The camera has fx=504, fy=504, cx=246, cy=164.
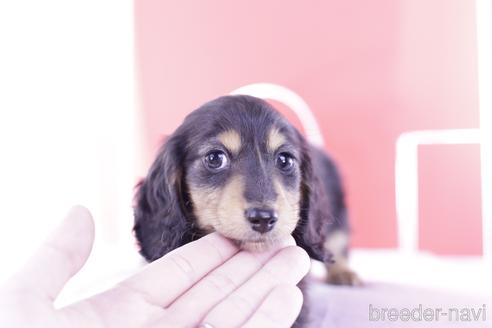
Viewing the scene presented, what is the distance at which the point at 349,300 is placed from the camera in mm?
1858

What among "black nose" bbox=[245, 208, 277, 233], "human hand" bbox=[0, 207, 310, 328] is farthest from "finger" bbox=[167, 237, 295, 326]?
"black nose" bbox=[245, 208, 277, 233]

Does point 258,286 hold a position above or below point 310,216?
below

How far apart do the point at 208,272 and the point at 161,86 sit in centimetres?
154

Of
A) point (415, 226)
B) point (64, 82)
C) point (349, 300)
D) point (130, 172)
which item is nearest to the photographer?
point (349, 300)

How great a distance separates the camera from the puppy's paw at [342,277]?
7.60 feet

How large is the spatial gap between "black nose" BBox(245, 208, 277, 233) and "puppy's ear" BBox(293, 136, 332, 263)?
0.36 m

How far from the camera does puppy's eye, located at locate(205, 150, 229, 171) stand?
1410mm

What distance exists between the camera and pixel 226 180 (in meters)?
1.37

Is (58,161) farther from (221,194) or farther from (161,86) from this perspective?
(221,194)

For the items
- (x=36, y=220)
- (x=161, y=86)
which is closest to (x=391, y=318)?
(x=36, y=220)

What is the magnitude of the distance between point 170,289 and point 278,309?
0.25 meters

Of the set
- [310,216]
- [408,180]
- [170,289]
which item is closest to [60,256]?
[170,289]

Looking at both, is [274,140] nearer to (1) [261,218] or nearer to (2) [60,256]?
(1) [261,218]

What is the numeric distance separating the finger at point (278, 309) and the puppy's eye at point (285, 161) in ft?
1.39
